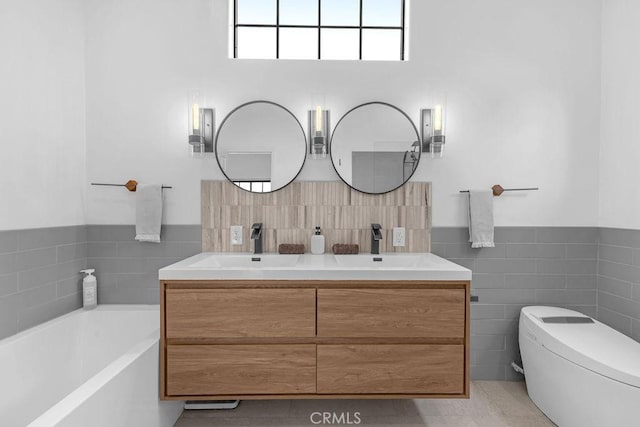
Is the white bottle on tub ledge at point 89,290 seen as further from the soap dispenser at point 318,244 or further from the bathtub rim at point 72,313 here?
the soap dispenser at point 318,244

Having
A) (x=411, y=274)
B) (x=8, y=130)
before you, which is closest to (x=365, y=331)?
(x=411, y=274)

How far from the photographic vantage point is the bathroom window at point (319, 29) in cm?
260

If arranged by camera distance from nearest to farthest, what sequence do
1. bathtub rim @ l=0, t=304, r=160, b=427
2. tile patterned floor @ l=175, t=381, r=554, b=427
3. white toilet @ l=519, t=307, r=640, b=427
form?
bathtub rim @ l=0, t=304, r=160, b=427 → white toilet @ l=519, t=307, r=640, b=427 → tile patterned floor @ l=175, t=381, r=554, b=427

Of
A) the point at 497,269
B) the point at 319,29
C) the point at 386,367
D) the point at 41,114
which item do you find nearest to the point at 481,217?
the point at 497,269

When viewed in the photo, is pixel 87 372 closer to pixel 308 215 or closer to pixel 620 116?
pixel 308 215

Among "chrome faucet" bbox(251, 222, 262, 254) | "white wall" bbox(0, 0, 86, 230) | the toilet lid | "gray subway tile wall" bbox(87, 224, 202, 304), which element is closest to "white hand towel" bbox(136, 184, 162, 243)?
"gray subway tile wall" bbox(87, 224, 202, 304)

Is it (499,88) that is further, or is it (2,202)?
(499,88)

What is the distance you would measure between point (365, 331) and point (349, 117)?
4.47ft

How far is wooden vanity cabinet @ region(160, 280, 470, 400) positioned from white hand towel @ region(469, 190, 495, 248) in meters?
0.68

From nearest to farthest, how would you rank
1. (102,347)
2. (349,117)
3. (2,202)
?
(2,202) → (102,347) → (349,117)

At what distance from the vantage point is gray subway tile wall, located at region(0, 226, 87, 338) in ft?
6.05

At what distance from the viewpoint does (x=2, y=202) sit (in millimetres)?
1802

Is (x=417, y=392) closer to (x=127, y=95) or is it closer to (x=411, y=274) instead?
(x=411, y=274)

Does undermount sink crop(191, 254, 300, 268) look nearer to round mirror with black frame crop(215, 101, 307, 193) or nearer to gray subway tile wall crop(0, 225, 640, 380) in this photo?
gray subway tile wall crop(0, 225, 640, 380)
